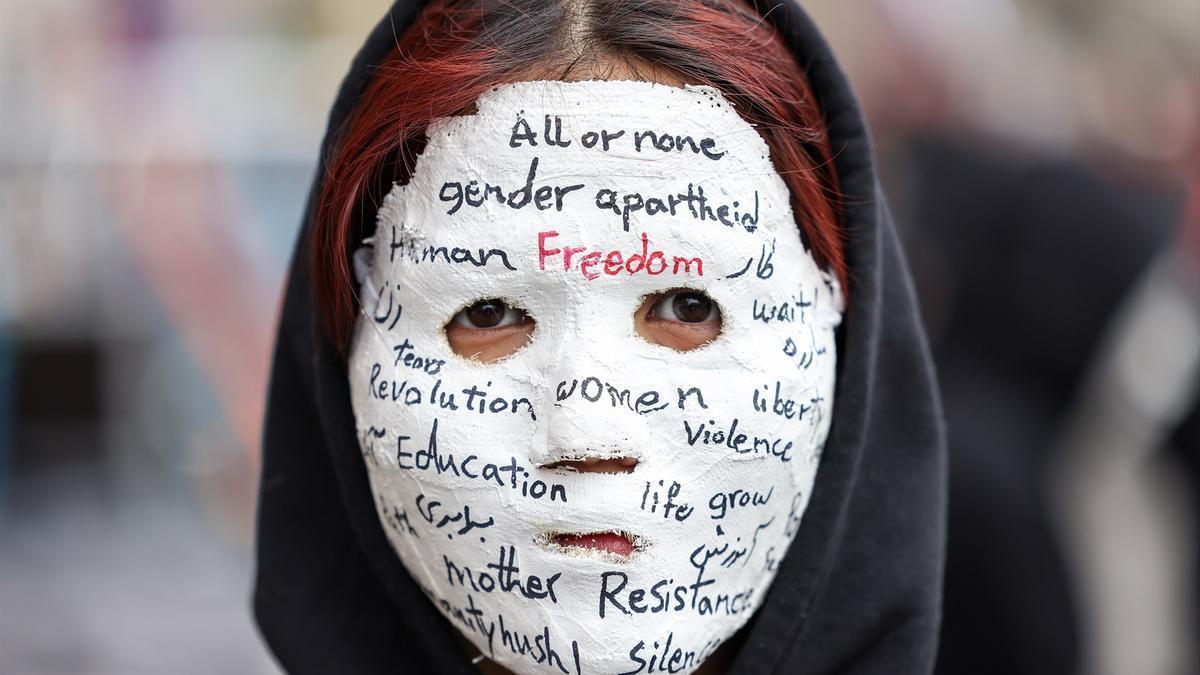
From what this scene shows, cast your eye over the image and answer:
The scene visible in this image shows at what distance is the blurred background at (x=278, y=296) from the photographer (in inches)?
149

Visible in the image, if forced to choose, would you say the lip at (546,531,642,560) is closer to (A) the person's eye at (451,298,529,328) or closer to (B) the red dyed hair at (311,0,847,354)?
(A) the person's eye at (451,298,529,328)

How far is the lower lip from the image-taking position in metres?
1.73

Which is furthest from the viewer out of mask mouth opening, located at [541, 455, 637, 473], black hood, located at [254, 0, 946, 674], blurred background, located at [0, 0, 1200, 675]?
blurred background, located at [0, 0, 1200, 675]

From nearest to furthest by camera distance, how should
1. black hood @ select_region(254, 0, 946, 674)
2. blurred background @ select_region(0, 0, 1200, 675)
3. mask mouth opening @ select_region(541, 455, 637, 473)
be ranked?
mask mouth opening @ select_region(541, 455, 637, 473)
black hood @ select_region(254, 0, 946, 674)
blurred background @ select_region(0, 0, 1200, 675)

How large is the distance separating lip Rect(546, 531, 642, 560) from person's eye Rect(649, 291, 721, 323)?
0.29 m

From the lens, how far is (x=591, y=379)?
5.60ft

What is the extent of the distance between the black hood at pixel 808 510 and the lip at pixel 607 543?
12.1 inches

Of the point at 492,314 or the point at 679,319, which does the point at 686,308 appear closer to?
the point at 679,319

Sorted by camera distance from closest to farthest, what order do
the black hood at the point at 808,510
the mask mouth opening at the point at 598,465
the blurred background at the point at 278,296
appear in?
the mask mouth opening at the point at 598,465
the black hood at the point at 808,510
the blurred background at the point at 278,296

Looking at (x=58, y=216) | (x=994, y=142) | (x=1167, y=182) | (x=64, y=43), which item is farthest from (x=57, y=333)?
(x=1167, y=182)

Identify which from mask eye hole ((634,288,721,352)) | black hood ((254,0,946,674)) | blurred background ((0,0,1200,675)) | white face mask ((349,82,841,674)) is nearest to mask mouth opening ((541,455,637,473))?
white face mask ((349,82,841,674))

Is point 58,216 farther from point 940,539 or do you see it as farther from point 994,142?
point 940,539

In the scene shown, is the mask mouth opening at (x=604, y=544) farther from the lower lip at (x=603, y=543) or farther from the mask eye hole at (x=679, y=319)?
the mask eye hole at (x=679, y=319)

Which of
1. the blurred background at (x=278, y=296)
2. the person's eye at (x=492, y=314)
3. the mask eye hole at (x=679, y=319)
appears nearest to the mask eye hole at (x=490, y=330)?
the person's eye at (x=492, y=314)
